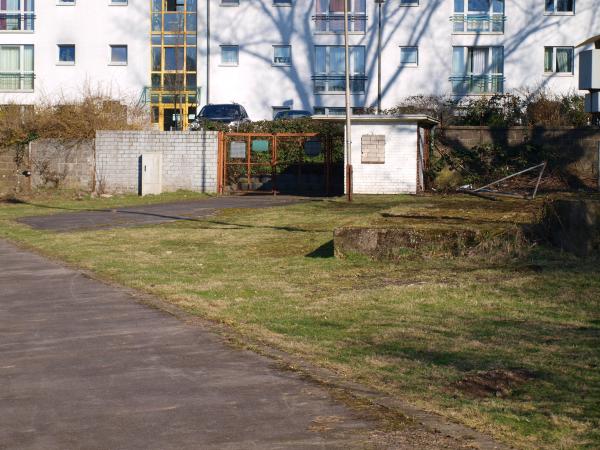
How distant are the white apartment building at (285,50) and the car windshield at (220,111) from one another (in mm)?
7888

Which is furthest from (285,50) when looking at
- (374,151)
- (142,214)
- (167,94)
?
(142,214)

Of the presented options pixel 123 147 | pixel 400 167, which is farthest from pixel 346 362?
pixel 123 147

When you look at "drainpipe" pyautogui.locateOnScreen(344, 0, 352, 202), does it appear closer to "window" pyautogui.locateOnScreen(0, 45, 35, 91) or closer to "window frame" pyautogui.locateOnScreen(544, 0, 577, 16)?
"window frame" pyautogui.locateOnScreen(544, 0, 577, 16)

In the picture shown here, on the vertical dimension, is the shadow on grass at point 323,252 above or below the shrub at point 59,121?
below

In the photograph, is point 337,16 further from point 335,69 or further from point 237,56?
point 237,56

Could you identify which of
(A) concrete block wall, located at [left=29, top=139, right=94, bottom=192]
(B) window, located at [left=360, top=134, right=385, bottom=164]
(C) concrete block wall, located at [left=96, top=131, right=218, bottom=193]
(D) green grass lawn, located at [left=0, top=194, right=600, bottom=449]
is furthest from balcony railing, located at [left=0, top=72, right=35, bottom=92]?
(D) green grass lawn, located at [left=0, top=194, right=600, bottom=449]

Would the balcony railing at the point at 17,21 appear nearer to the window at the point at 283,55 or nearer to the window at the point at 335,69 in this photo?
the window at the point at 283,55

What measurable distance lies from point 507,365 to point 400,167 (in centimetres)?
2498

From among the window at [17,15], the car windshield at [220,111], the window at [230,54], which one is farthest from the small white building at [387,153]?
the window at [17,15]

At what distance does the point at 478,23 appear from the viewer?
178ft

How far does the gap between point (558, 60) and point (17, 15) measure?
29303mm

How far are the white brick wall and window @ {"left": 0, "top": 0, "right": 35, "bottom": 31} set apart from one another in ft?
97.1

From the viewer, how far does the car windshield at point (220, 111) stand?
151ft

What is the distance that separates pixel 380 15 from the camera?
53625 millimetres
